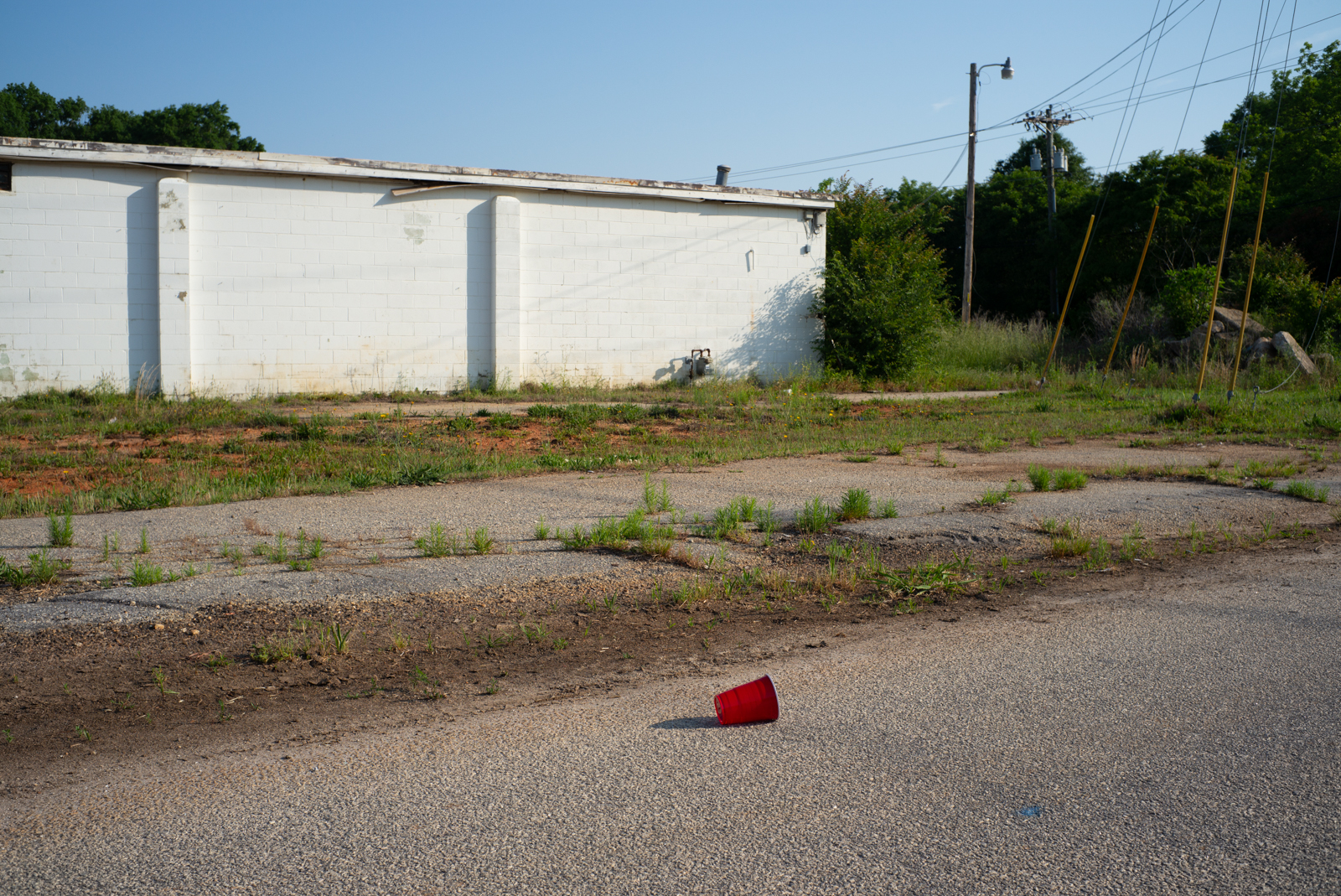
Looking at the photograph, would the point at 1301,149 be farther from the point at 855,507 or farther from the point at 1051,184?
the point at 855,507

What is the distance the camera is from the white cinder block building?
15.8 meters

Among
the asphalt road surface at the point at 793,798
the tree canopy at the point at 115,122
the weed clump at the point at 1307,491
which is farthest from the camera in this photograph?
the tree canopy at the point at 115,122

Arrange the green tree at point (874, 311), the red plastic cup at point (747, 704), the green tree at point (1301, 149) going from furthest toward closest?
the green tree at point (1301, 149) < the green tree at point (874, 311) < the red plastic cup at point (747, 704)

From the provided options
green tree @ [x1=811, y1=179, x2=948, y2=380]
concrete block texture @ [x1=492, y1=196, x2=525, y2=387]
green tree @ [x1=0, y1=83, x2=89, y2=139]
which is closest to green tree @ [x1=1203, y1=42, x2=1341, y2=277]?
green tree @ [x1=811, y1=179, x2=948, y2=380]

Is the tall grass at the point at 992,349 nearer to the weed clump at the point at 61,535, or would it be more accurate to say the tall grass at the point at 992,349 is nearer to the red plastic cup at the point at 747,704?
the weed clump at the point at 61,535

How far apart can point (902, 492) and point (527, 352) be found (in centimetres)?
1172

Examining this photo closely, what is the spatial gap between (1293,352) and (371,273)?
1892cm

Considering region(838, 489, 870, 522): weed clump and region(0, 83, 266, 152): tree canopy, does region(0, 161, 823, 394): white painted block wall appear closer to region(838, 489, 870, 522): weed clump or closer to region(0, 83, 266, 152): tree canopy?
region(838, 489, 870, 522): weed clump

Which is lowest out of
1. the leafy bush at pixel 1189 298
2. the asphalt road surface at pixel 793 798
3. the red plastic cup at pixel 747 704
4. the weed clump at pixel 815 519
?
the asphalt road surface at pixel 793 798

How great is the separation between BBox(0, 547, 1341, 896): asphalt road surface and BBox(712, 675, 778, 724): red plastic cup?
54 millimetres

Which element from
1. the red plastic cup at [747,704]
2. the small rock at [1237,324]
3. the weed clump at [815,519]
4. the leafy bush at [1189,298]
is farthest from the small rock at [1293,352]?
Answer: the red plastic cup at [747,704]

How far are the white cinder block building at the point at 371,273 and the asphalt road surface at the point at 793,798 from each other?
1510 centimetres

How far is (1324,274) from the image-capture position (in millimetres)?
28531

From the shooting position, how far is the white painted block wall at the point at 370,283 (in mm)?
15805
